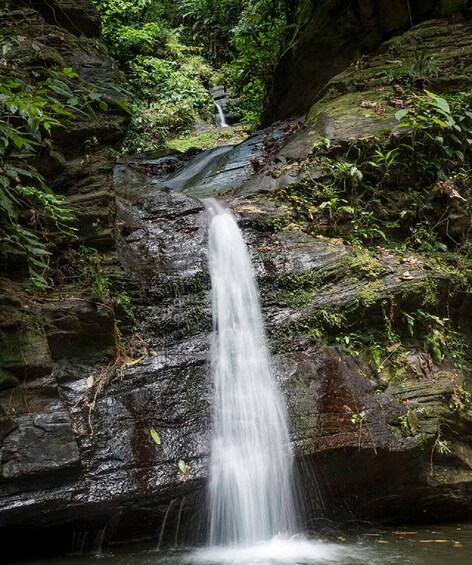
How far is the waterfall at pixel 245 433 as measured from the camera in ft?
13.2

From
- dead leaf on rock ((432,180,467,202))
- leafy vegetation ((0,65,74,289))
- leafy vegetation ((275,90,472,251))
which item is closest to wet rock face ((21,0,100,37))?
leafy vegetation ((0,65,74,289))

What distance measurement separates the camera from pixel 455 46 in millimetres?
8398

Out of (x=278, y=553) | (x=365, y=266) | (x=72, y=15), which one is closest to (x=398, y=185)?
(x=365, y=266)

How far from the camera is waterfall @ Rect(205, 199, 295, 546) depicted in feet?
13.2

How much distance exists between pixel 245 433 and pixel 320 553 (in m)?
1.06

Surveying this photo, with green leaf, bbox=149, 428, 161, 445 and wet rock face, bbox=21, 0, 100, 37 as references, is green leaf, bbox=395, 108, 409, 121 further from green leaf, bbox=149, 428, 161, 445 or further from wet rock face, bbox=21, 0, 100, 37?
green leaf, bbox=149, 428, 161, 445

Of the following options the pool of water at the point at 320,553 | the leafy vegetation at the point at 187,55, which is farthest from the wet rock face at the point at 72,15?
the pool of water at the point at 320,553

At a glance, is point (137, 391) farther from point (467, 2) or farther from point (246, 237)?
point (467, 2)

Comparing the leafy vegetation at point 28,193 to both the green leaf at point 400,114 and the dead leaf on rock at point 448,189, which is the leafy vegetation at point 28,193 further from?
the dead leaf on rock at point 448,189

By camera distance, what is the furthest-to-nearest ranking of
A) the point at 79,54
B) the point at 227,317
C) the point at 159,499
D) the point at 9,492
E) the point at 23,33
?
the point at 79,54 → the point at 23,33 → the point at 227,317 → the point at 159,499 → the point at 9,492

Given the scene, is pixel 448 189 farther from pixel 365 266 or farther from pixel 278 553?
pixel 278 553

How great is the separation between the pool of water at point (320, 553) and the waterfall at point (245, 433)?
0.17 metres

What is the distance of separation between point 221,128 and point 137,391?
12777mm

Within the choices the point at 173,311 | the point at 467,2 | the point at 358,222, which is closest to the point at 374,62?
the point at 467,2
